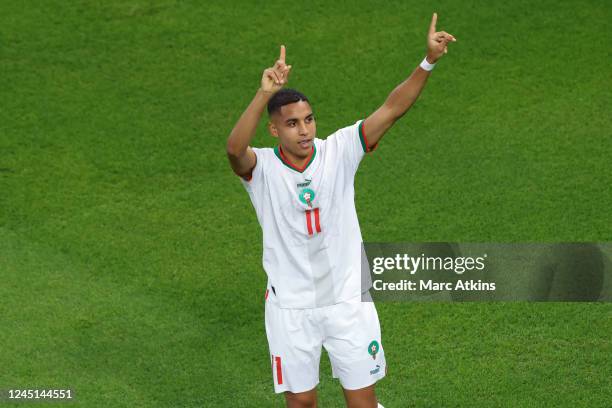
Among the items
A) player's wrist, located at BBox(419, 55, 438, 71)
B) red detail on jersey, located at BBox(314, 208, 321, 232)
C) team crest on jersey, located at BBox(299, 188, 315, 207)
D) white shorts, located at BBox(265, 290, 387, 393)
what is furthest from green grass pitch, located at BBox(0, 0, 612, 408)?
player's wrist, located at BBox(419, 55, 438, 71)

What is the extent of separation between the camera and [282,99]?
20.6 feet

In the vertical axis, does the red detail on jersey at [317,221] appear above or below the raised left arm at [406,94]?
below

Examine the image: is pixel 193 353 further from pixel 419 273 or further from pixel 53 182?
pixel 53 182

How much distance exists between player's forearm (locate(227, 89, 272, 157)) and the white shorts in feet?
2.96

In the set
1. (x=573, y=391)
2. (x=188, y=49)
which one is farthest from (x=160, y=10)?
(x=573, y=391)

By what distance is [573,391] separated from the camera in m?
7.39

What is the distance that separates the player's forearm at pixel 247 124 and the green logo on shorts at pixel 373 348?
1.29 m

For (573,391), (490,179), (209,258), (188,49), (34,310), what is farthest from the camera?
(188,49)

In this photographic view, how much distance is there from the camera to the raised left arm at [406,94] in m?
6.08

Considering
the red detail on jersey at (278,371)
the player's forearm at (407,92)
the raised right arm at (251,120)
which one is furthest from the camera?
the red detail on jersey at (278,371)

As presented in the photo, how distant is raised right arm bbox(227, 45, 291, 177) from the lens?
19.2 feet

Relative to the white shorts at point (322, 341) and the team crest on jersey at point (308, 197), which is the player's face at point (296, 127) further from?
the white shorts at point (322, 341)

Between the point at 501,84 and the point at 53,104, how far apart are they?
4159 millimetres

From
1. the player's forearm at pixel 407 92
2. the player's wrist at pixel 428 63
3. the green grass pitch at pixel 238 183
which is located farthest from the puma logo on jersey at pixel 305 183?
the green grass pitch at pixel 238 183
